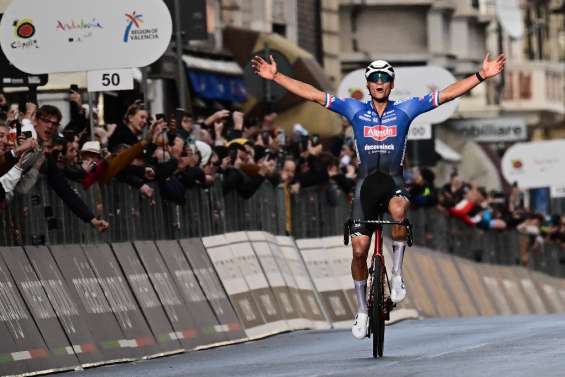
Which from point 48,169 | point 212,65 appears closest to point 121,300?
point 48,169

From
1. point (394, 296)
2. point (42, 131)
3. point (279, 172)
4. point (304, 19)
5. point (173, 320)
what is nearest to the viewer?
point (394, 296)

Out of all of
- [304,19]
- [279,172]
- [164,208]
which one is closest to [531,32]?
[304,19]

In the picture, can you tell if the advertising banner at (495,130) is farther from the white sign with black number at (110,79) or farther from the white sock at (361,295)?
the white sock at (361,295)

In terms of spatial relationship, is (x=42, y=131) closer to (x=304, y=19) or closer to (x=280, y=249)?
(x=280, y=249)

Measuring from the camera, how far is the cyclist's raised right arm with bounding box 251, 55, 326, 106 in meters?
20.7

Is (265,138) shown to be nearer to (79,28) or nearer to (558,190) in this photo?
(79,28)

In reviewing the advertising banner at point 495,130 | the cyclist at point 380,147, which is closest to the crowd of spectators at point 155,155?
the cyclist at point 380,147

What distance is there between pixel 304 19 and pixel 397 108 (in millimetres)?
34270

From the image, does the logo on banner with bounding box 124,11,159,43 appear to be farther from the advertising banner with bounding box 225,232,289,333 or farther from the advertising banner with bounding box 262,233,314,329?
the advertising banner with bounding box 262,233,314,329

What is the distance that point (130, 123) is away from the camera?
26078mm

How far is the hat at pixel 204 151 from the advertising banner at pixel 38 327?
658 cm

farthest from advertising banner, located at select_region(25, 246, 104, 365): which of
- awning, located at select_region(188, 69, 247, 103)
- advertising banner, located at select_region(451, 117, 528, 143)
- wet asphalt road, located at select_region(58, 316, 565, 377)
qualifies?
advertising banner, located at select_region(451, 117, 528, 143)

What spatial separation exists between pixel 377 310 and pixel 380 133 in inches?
64.1

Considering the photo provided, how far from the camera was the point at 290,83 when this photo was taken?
20859 mm
